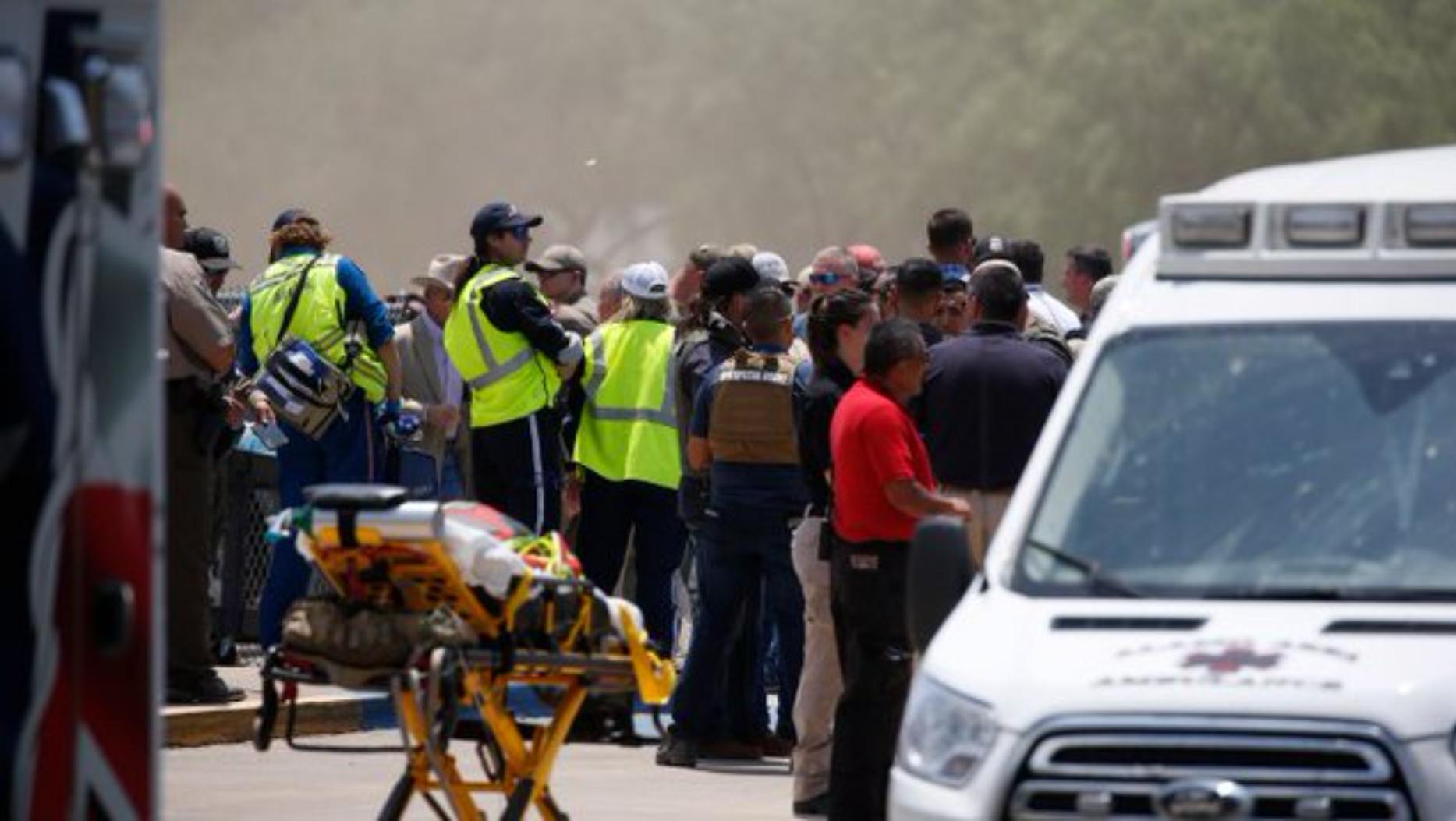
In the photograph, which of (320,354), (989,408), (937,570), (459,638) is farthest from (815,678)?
(937,570)

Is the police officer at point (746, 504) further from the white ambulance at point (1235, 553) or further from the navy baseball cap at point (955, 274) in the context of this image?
the white ambulance at point (1235, 553)

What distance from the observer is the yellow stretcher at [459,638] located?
1021cm

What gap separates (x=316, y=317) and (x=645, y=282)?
58.2 inches

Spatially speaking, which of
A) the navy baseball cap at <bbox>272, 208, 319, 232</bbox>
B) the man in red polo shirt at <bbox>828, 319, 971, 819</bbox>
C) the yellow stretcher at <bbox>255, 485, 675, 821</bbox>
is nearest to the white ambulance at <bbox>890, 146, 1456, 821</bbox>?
the yellow stretcher at <bbox>255, 485, 675, 821</bbox>

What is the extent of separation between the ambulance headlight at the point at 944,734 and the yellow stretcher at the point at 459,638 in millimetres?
1584

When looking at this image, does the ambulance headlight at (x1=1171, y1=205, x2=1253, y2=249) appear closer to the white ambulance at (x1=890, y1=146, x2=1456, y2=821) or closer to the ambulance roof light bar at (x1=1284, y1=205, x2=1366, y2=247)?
the white ambulance at (x1=890, y1=146, x2=1456, y2=821)

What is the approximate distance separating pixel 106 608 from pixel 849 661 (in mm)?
6049

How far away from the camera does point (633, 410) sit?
675 inches

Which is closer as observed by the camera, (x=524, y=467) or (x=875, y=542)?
(x=875, y=542)

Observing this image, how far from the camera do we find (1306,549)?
9.43 meters

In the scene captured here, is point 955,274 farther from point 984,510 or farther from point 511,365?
point 984,510

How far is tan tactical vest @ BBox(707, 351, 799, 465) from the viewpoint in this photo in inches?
591

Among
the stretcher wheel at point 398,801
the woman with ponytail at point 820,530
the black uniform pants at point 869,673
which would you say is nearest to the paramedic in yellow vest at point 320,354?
the woman with ponytail at point 820,530

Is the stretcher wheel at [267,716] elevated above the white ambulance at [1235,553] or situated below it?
below
